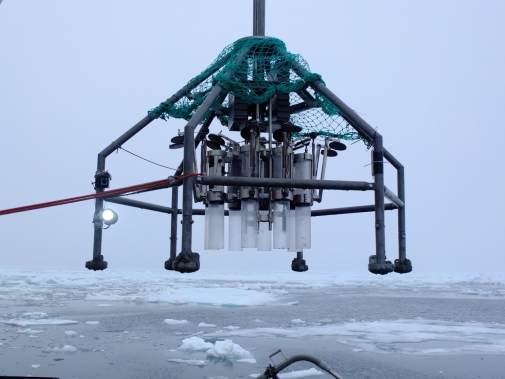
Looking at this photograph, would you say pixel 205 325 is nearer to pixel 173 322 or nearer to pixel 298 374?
pixel 173 322

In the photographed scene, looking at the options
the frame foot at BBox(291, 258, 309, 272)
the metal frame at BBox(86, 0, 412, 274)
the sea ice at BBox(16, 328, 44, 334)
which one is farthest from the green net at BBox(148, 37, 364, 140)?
the sea ice at BBox(16, 328, 44, 334)

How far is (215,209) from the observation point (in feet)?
18.2

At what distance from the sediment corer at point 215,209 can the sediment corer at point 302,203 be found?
729 millimetres

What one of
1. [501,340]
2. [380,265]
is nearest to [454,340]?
[501,340]

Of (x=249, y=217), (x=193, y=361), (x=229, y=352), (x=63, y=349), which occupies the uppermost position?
(x=249, y=217)

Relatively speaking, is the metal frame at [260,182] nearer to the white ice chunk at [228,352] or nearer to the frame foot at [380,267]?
the frame foot at [380,267]

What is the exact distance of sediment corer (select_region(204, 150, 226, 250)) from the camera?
548 cm

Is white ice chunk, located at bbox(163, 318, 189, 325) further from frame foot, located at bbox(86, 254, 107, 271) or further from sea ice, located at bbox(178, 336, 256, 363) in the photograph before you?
frame foot, located at bbox(86, 254, 107, 271)

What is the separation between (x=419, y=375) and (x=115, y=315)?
63.8 feet

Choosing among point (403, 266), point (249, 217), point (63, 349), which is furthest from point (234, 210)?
point (63, 349)

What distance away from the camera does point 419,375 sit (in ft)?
55.4

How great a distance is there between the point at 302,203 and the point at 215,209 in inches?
33.7

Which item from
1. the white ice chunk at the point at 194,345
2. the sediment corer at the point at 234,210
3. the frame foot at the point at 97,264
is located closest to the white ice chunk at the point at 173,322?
the white ice chunk at the point at 194,345

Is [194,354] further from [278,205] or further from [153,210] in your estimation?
[278,205]
